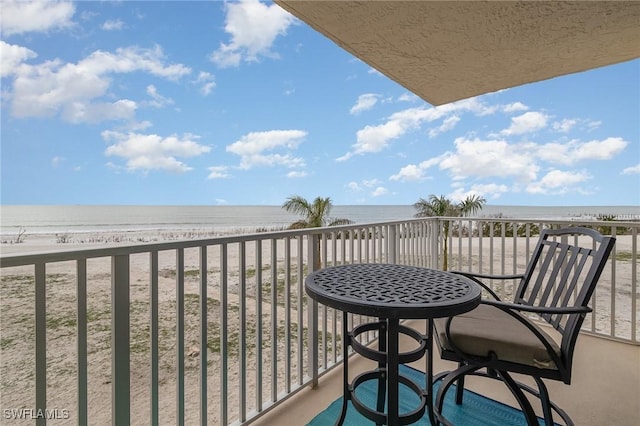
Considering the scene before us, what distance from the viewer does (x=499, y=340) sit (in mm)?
1441

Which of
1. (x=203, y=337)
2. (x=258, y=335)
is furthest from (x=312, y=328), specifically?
(x=203, y=337)

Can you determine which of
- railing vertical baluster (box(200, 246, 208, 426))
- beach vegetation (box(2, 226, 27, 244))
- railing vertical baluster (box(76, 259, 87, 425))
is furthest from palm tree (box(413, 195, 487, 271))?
beach vegetation (box(2, 226, 27, 244))

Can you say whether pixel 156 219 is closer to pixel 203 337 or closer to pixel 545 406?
pixel 203 337

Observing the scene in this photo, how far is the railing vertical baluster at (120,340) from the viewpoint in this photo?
1.21 m

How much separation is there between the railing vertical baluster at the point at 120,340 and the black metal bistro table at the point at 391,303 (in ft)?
2.54

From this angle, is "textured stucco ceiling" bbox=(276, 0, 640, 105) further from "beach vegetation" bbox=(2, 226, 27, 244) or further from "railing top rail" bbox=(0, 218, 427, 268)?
"beach vegetation" bbox=(2, 226, 27, 244)

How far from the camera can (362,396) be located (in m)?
2.05

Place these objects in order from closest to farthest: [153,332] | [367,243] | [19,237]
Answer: [153,332] → [367,243] → [19,237]

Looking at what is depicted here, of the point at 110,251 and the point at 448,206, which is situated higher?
the point at 448,206

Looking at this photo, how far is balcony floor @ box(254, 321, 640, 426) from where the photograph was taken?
72.9 inches

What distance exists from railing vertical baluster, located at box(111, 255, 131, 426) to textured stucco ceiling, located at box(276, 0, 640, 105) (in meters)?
1.55

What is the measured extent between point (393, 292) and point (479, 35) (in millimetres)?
1731

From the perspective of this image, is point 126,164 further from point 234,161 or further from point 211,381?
point 211,381

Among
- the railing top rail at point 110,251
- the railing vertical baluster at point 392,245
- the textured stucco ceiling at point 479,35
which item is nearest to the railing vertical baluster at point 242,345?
the railing top rail at point 110,251
